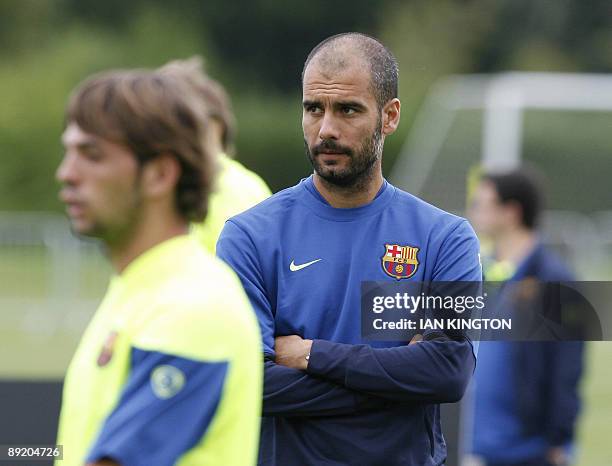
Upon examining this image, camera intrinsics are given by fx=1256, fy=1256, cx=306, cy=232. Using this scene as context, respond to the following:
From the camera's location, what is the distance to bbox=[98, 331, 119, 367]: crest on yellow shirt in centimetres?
267

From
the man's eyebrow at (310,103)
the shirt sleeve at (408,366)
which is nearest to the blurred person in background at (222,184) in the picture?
the man's eyebrow at (310,103)

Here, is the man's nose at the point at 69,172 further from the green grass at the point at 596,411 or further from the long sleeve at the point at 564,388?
the green grass at the point at 596,411

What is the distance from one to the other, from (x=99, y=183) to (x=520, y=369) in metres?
4.90

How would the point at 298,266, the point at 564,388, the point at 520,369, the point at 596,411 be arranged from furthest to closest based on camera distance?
the point at 596,411
the point at 520,369
the point at 564,388
the point at 298,266

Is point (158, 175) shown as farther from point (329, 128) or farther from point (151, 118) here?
point (329, 128)

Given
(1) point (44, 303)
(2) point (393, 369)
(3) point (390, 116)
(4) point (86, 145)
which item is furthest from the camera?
(1) point (44, 303)

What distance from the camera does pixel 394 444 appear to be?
3.96 meters

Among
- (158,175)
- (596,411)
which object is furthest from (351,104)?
(596,411)

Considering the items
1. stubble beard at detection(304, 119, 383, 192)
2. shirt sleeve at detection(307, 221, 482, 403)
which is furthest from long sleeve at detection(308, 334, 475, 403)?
stubble beard at detection(304, 119, 383, 192)

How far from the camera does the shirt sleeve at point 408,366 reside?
3.94m

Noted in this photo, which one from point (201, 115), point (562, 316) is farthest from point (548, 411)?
point (201, 115)

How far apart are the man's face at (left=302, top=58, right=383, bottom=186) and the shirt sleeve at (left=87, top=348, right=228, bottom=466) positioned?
1.63 m

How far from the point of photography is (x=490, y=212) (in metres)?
7.49

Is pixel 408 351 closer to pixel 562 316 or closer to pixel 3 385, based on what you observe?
pixel 562 316
